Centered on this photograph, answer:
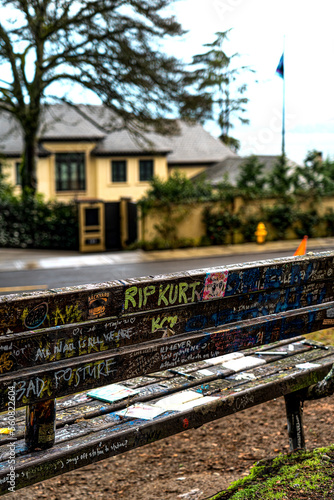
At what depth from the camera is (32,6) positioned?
2025 cm

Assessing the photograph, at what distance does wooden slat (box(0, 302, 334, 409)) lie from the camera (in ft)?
8.04

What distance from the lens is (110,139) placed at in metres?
36.4

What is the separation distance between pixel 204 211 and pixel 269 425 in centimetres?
1705

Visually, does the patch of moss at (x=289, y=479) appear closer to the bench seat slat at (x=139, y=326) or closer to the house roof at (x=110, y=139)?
the bench seat slat at (x=139, y=326)

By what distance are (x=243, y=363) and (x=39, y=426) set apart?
5.58 ft

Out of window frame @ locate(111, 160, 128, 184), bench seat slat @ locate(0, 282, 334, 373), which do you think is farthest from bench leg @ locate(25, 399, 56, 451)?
window frame @ locate(111, 160, 128, 184)

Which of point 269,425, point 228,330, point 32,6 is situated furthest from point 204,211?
point 228,330

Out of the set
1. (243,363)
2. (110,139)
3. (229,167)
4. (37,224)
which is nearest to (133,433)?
(243,363)

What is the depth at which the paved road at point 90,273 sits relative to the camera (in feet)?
46.0

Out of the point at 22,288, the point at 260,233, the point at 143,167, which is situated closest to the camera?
the point at 22,288

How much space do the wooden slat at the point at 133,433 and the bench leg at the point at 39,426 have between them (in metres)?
0.05

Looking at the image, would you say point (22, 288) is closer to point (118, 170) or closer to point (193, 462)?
point (193, 462)

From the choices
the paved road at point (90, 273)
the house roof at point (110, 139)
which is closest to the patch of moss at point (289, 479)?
the paved road at point (90, 273)

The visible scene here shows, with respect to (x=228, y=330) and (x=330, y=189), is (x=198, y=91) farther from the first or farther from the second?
(x=228, y=330)
